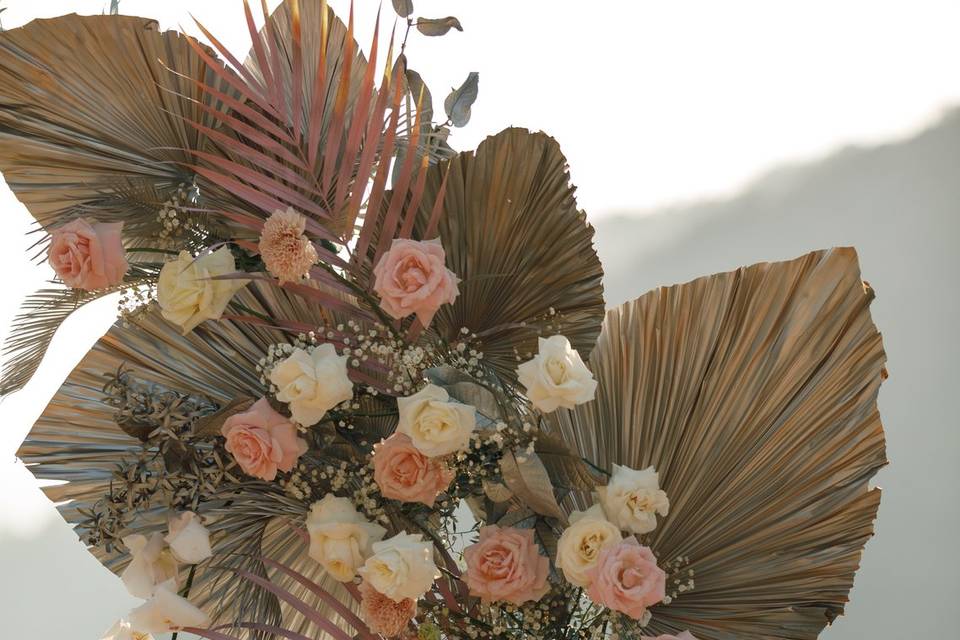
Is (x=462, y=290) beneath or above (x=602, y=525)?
above

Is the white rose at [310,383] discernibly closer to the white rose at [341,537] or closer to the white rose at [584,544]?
the white rose at [341,537]

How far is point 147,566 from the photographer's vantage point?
35.5 inches

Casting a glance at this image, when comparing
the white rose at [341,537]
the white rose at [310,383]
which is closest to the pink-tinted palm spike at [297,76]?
the white rose at [310,383]

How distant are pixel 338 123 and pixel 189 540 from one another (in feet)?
1.22

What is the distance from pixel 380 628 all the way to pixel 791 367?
398 millimetres

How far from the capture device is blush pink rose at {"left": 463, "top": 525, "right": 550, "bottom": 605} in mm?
825

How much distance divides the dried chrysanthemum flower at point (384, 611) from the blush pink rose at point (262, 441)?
116 millimetres

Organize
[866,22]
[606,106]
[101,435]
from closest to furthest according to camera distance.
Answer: [101,435] < [866,22] < [606,106]

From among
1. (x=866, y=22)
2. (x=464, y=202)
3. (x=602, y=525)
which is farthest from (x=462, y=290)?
(x=866, y=22)

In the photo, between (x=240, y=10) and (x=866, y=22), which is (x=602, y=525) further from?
(x=240, y=10)

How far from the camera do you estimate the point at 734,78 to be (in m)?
1.79

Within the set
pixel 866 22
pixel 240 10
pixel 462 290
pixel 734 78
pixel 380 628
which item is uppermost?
pixel 866 22

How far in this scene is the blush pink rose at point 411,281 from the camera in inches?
31.6

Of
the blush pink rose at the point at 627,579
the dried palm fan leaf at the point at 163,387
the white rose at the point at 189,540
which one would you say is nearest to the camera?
the blush pink rose at the point at 627,579
